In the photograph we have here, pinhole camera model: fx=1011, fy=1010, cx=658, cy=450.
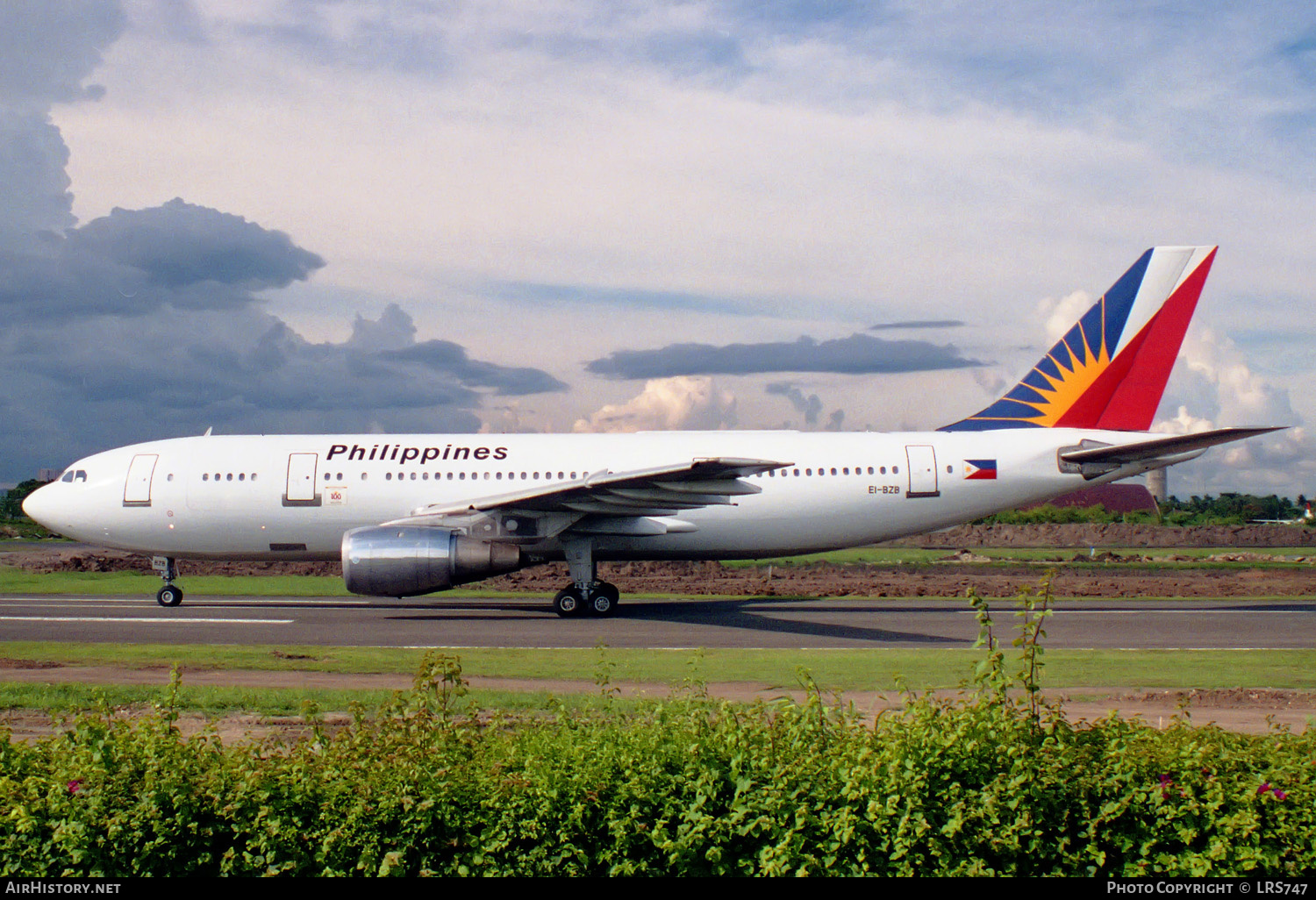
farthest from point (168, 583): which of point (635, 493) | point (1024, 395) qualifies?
point (1024, 395)

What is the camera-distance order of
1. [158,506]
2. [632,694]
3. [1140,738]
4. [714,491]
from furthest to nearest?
1. [158,506]
2. [714,491]
3. [632,694]
4. [1140,738]

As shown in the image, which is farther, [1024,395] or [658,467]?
[1024,395]

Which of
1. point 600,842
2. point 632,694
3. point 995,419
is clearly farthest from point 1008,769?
point 995,419

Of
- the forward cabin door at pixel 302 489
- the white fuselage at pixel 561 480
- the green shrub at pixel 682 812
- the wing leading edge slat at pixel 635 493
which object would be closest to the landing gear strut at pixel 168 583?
the white fuselage at pixel 561 480

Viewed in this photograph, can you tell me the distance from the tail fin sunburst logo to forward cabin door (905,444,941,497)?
204 cm

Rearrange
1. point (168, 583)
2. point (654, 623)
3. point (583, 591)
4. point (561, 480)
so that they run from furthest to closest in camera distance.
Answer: point (168, 583)
point (561, 480)
point (583, 591)
point (654, 623)

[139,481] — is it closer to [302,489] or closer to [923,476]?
[302,489]

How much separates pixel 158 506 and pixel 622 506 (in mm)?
11419

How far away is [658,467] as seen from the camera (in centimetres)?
2238

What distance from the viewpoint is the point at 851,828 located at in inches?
215

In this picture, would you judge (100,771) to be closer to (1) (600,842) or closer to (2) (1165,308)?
(1) (600,842)

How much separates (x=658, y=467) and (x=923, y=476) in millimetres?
6325

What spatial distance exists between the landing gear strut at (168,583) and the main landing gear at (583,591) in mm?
9226

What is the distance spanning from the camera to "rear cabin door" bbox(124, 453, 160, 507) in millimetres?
24250
